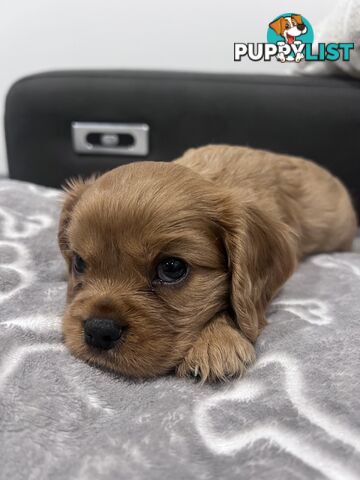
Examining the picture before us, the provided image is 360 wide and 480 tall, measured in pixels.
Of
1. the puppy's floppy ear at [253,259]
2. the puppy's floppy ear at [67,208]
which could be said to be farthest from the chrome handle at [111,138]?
the puppy's floppy ear at [253,259]

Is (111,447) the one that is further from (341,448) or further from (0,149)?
(0,149)

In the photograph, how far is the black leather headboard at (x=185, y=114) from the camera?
2.86 metres

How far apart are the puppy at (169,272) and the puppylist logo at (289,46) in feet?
4.83

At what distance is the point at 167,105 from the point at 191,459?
→ 7.13ft

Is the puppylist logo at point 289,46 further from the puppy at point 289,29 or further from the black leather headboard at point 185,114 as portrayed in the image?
the black leather headboard at point 185,114

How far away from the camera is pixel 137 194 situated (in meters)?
1.55

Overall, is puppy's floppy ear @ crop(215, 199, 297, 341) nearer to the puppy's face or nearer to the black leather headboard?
the puppy's face

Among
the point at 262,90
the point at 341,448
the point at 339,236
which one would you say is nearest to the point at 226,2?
the point at 262,90

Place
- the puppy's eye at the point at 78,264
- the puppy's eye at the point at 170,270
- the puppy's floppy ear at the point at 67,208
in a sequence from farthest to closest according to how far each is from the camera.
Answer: the puppy's floppy ear at the point at 67,208, the puppy's eye at the point at 78,264, the puppy's eye at the point at 170,270

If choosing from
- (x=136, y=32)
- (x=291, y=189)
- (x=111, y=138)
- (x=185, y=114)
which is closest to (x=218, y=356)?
(x=291, y=189)

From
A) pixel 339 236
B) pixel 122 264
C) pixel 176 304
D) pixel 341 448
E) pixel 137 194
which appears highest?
pixel 137 194

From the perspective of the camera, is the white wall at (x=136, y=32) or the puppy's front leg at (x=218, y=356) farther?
the white wall at (x=136, y=32)

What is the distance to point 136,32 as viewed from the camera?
370 cm

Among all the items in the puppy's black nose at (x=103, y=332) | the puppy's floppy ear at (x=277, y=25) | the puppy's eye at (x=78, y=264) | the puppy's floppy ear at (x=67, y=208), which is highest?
the puppy's floppy ear at (x=277, y=25)
